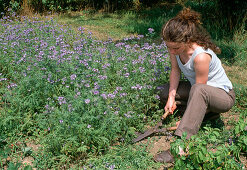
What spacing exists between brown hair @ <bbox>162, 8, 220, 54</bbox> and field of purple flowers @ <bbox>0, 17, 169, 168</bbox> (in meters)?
0.71

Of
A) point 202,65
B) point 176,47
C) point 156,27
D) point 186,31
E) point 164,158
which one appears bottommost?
point 164,158

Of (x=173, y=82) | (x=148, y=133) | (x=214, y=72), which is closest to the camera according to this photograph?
(x=214, y=72)

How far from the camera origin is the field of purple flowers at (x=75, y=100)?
275cm

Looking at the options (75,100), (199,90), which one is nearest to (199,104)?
(199,90)

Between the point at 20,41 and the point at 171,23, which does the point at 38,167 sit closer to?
the point at 171,23

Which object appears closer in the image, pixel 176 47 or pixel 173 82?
pixel 176 47

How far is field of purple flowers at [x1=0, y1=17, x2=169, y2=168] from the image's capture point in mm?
2750

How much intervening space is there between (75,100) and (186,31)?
52.7 inches

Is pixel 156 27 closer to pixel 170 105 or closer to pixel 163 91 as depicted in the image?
pixel 163 91

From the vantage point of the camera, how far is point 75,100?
280 cm

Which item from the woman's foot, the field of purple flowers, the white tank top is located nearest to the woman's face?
the white tank top

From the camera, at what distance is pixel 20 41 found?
457 cm

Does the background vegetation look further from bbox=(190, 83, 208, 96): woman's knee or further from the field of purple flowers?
bbox=(190, 83, 208, 96): woman's knee

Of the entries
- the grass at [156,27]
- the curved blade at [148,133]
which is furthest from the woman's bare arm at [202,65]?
the grass at [156,27]
